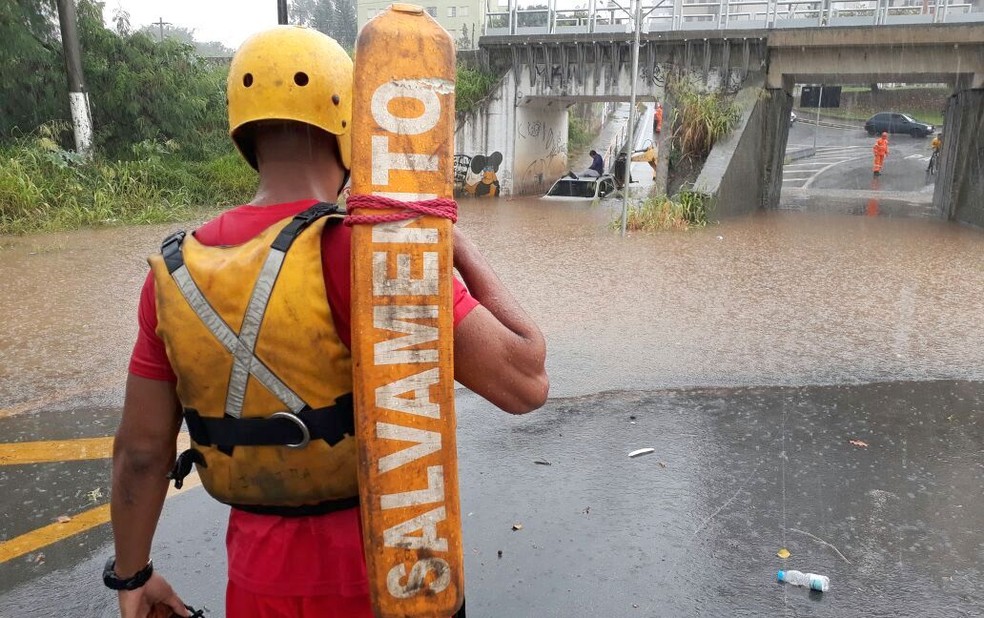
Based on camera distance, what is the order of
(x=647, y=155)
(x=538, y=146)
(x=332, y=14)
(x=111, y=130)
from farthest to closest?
(x=332, y=14) < (x=647, y=155) < (x=538, y=146) < (x=111, y=130)

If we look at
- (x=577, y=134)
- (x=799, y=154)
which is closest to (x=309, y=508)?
(x=577, y=134)

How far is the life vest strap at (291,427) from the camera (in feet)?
4.44

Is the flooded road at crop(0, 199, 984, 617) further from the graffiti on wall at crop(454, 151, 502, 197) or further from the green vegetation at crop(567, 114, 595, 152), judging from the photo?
the green vegetation at crop(567, 114, 595, 152)

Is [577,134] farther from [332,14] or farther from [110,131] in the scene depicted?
[332,14]

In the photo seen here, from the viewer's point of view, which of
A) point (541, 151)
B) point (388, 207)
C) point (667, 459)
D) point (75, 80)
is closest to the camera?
point (388, 207)

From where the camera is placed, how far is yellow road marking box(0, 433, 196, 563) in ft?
10.7

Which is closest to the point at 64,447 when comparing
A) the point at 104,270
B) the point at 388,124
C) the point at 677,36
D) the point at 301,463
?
the point at 301,463

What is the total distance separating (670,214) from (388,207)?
41.4 ft

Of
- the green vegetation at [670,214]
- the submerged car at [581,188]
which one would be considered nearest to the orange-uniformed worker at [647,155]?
the submerged car at [581,188]

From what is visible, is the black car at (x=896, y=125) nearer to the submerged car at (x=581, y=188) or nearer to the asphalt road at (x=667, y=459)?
the submerged car at (x=581, y=188)

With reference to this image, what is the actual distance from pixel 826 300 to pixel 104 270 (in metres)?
8.28

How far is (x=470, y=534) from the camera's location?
3.35m

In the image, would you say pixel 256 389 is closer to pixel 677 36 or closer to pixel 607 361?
pixel 607 361

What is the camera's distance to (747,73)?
54.9 feet
